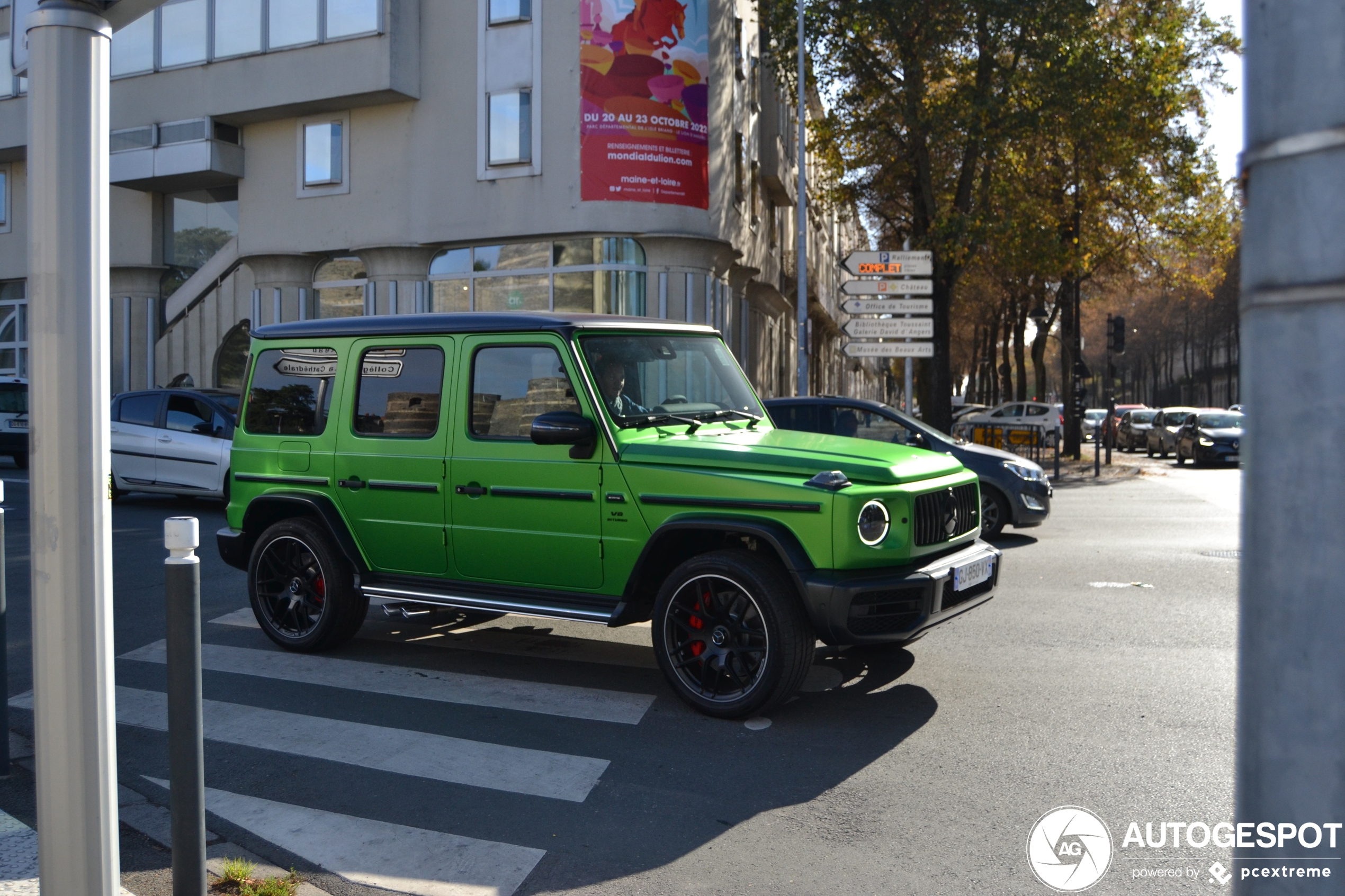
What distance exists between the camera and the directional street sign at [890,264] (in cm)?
2045

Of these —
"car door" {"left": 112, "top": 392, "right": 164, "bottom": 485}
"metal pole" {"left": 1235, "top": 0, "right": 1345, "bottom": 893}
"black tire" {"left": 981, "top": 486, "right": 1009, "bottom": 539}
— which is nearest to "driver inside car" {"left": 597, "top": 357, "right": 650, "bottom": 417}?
"metal pole" {"left": 1235, "top": 0, "right": 1345, "bottom": 893}

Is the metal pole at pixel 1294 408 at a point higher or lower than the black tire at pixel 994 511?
higher

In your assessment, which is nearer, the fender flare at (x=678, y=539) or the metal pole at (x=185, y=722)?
the metal pole at (x=185, y=722)

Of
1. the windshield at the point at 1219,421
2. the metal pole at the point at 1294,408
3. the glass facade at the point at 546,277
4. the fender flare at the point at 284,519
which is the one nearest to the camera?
the metal pole at the point at 1294,408

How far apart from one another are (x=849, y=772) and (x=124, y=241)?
29.2 meters

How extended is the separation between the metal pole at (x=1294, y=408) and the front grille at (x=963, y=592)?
4050mm

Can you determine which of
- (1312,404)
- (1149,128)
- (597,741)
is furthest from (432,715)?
(1149,128)

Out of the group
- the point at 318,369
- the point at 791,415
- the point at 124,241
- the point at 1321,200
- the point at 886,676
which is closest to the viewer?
the point at 1321,200

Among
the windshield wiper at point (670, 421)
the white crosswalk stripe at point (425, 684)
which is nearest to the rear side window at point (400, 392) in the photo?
the windshield wiper at point (670, 421)

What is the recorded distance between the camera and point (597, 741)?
16.9 ft

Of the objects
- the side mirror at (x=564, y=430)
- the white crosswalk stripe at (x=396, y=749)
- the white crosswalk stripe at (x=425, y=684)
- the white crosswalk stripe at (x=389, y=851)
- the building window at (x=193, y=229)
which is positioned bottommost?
the white crosswalk stripe at (x=389, y=851)

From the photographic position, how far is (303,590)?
6.95m

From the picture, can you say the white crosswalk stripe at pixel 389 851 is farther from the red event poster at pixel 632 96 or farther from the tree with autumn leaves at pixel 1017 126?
the tree with autumn leaves at pixel 1017 126

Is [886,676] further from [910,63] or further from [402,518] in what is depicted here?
[910,63]
